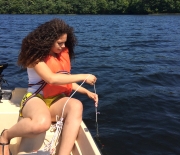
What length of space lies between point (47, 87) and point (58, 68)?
0.26 meters

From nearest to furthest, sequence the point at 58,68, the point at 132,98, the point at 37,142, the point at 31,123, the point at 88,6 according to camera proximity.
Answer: the point at 31,123 → the point at 37,142 → the point at 58,68 → the point at 132,98 → the point at 88,6

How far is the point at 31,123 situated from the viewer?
112 inches

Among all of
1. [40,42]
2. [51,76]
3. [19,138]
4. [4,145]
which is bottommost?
[19,138]

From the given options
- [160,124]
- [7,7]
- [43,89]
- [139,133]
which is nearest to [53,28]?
[43,89]

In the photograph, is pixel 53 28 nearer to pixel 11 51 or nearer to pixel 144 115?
pixel 144 115

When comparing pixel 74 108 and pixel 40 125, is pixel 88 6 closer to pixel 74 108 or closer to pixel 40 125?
pixel 74 108

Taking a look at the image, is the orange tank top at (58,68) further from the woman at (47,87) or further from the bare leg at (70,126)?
the bare leg at (70,126)

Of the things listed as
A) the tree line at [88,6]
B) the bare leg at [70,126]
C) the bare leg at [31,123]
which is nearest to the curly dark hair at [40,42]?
the bare leg at [31,123]

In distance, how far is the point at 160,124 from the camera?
5.19 m

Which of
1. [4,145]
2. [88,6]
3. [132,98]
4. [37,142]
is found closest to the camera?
[4,145]

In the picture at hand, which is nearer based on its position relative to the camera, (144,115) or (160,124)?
(160,124)

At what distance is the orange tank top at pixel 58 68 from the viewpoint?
3238mm

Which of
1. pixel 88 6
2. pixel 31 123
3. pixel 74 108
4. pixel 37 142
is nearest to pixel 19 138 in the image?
pixel 37 142

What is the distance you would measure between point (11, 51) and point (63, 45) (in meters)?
9.72
